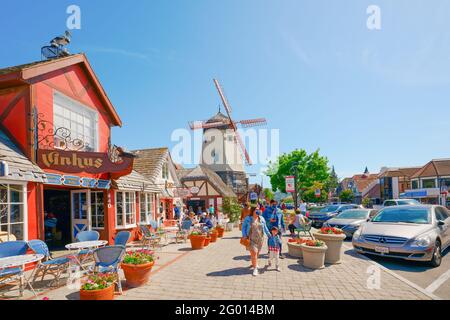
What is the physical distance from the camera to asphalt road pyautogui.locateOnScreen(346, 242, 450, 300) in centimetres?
535

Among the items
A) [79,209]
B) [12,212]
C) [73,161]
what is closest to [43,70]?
[73,161]

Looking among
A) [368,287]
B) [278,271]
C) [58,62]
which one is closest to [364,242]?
[368,287]

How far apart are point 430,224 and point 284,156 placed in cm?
3389

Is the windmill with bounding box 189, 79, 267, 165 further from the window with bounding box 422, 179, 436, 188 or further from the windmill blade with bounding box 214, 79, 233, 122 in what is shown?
the window with bounding box 422, 179, 436, 188

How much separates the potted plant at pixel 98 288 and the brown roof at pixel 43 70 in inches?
242

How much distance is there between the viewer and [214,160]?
136 feet

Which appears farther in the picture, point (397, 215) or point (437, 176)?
point (437, 176)

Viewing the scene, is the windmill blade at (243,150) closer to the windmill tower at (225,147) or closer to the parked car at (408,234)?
the windmill tower at (225,147)

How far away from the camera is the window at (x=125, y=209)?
11086 millimetres

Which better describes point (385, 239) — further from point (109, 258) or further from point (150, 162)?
point (150, 162)

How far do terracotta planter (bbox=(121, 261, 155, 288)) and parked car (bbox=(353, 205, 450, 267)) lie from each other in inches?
254

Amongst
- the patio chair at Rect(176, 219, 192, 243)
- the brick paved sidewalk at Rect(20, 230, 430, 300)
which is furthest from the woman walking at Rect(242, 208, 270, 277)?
the patio chair at Rect(176, 219, 192, 243)

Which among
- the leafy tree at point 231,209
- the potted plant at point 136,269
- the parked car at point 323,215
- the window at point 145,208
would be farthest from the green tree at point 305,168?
the potted plant at point 136,269
